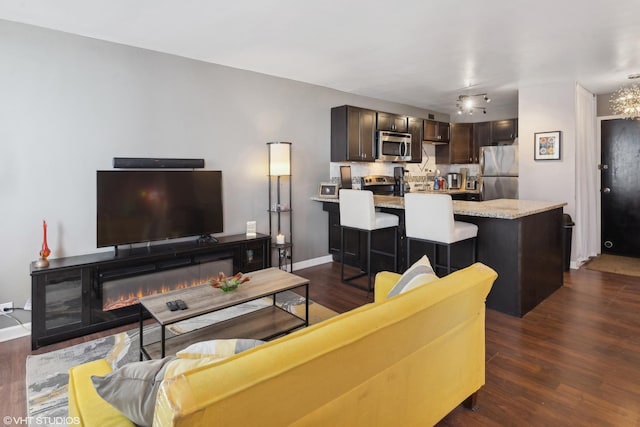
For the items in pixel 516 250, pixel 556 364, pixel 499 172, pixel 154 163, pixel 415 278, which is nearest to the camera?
pixel 415 278

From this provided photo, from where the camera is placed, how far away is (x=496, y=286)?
342cm

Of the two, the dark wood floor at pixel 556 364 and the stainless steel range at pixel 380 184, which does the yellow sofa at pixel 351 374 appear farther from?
the stainless steel range at pixel 380 184

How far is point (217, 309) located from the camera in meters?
2.34

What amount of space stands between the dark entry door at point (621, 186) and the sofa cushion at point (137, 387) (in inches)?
260

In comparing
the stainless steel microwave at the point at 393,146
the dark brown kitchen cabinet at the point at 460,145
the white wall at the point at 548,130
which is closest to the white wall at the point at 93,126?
the stainless steel microwave at the point at 393,146

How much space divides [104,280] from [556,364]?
137 inches

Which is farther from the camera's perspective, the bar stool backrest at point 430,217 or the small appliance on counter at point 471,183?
the small appliance on counter at point 471,183

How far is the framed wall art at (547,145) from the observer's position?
193 inches

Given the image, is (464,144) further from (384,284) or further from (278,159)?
(384,284)

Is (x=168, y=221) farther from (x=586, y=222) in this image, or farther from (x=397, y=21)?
(x=586, y=222)

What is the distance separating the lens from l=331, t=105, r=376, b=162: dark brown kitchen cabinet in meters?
5.06

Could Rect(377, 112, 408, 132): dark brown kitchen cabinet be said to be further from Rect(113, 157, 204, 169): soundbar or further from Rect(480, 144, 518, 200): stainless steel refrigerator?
Rect(113, 157, 204, 169): soundbar

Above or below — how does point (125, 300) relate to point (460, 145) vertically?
below

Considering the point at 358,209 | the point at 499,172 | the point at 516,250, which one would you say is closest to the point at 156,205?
the point at 358,209
